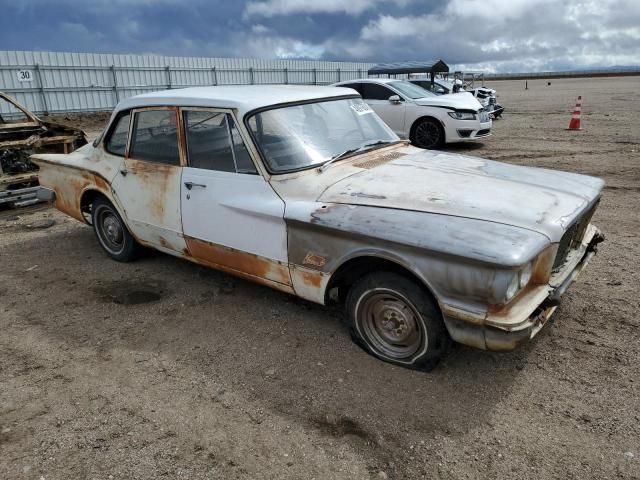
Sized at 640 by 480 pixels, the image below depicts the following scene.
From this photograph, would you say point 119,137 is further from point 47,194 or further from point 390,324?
point 390,324

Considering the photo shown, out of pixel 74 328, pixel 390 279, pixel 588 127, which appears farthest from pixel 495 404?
pixel 588 127

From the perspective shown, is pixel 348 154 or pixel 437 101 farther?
pixel 437 101

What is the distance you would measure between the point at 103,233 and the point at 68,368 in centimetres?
225

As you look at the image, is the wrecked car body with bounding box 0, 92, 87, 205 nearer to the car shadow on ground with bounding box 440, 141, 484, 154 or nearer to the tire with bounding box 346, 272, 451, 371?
the tire with bounding box 346, 272, 451, 371

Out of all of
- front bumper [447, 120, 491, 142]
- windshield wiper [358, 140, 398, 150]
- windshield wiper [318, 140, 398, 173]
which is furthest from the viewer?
front bumper [447, 120, 491, 142]

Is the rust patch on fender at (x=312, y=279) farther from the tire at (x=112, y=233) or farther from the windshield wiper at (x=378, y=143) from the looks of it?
the tire at (x=112, y=233)

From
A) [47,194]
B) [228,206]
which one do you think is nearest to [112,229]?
[47,194]

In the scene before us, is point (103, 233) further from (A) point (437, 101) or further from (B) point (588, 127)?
(B) point (588, 127)

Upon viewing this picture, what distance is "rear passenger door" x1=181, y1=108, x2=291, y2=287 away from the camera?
3.46 metres

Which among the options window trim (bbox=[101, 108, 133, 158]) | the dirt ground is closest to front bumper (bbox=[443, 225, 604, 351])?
the dirt ground

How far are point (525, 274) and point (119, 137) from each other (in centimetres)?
388

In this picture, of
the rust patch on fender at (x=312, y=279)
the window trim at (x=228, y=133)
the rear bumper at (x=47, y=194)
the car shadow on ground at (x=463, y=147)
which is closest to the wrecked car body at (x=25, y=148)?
the rear bumper at (x=47, y=194)

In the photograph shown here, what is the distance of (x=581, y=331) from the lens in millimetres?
3510

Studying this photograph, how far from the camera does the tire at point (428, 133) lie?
10906mm
